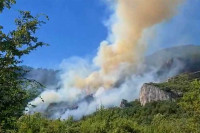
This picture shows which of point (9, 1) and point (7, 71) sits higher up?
point (9, 1)

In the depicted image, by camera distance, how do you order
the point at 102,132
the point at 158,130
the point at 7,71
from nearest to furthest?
the point at 7,71
the point at 102,132
the point at 158,130

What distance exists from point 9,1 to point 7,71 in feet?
10.2

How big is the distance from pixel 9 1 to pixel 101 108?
82.3 feet

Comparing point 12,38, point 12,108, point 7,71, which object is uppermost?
point 12,38

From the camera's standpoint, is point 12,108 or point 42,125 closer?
point 12,108

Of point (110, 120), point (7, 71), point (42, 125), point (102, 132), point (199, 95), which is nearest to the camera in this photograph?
point (7, 71)

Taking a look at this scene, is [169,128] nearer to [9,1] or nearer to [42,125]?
[42,125]

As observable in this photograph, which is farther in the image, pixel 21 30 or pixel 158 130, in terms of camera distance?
pixel 158 130

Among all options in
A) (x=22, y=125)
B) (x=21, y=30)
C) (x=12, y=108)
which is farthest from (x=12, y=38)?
(x=22, y=125)

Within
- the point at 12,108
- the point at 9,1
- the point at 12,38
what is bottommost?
the point at 12,108

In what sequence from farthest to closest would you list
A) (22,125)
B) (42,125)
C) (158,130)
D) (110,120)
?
(158,130) < (110,120) < (42,125) < (22,125)

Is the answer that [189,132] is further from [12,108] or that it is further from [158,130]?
[12,108]

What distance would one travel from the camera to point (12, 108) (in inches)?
612

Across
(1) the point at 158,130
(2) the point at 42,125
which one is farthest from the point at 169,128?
(2) the point at 42,125
